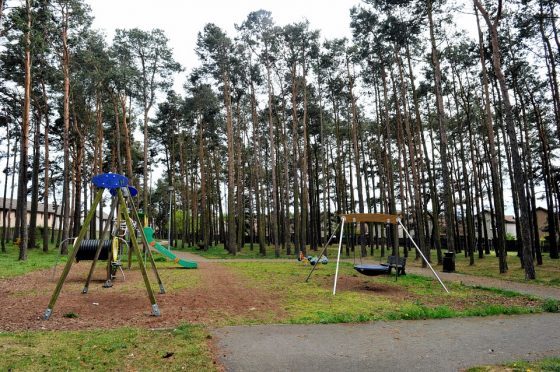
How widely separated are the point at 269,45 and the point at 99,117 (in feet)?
46.0

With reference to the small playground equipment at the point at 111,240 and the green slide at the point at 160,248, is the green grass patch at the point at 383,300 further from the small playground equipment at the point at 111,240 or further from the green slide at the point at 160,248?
the green slide at the point at 160,248

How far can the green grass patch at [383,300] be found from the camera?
746 cm

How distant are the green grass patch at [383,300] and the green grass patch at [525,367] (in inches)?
111

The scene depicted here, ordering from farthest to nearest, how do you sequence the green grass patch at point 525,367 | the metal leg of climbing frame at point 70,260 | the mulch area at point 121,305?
1. the metal leg of climbing frame at point 70,260
2. the mulch area at point 121,305
3. the green grass patch at point 525,367

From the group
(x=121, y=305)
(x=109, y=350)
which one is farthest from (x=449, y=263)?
(x=109, y=350)

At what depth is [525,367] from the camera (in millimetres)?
4227

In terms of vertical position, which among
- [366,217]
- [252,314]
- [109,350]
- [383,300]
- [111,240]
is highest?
[366,217]

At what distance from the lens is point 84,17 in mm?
23000

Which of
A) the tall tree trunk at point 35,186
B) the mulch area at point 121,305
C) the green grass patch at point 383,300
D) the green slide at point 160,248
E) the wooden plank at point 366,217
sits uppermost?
the tall tree trunk at point 35,186

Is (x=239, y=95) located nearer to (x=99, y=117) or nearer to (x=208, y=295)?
(x=99, y=117)

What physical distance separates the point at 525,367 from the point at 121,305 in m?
7.24

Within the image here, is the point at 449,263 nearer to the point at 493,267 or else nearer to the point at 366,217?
the point at 493,267

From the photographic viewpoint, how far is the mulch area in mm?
6645

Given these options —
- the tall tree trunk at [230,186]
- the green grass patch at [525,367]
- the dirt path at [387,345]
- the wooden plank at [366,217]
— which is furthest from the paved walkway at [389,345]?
the tall tree trunk at [230,186]
